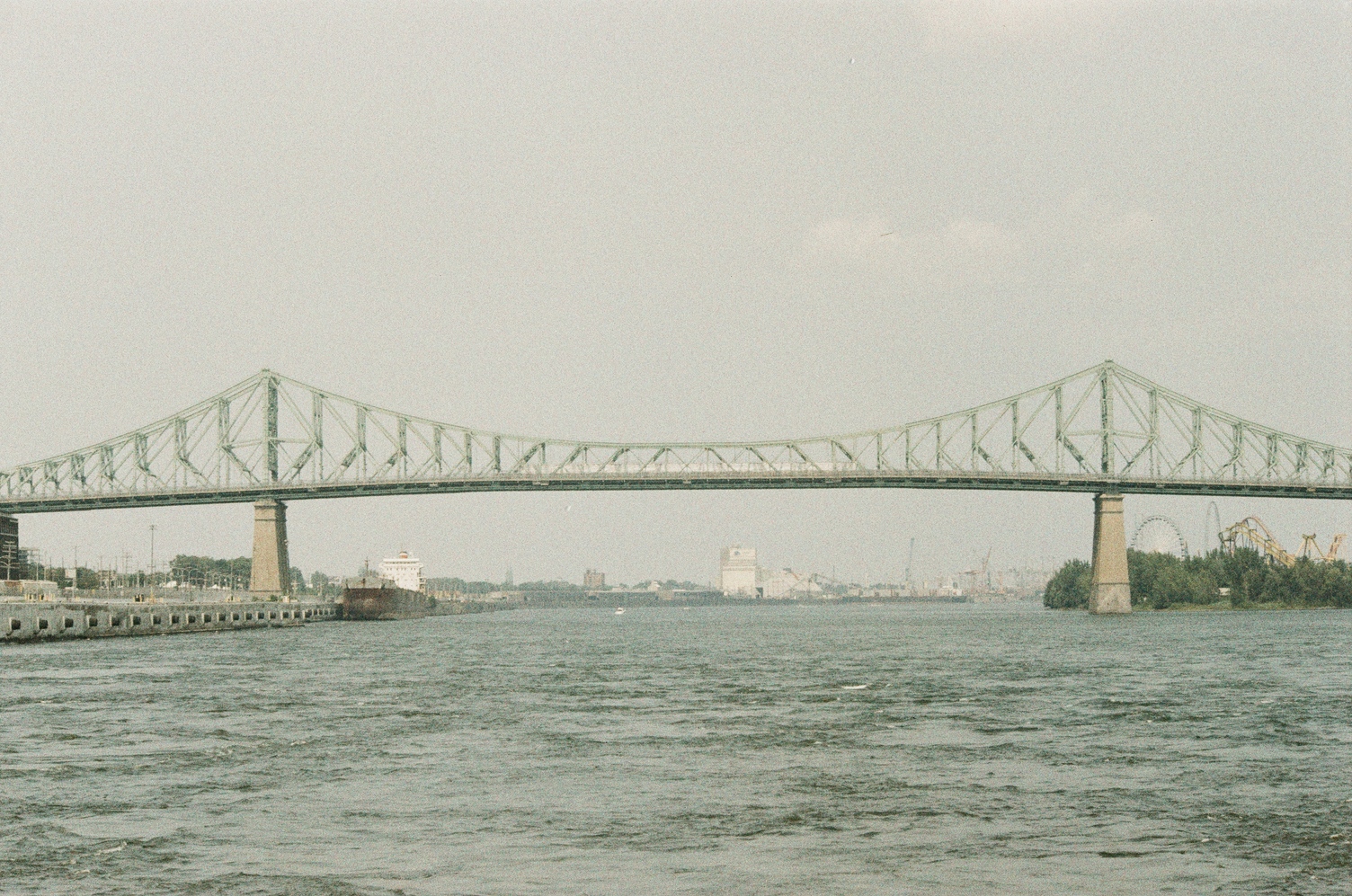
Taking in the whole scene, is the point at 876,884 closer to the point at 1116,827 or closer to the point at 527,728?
the point at 1116,827

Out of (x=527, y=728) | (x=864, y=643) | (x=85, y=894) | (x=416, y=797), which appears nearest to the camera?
(x=85, y=894)

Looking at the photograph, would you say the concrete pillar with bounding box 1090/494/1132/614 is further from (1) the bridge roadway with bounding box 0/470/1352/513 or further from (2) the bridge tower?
(2) the bridge tower

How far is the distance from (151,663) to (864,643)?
4273cm

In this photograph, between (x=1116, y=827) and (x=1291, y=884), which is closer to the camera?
(x=1291, y=884)

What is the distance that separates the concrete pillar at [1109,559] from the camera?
151125mm

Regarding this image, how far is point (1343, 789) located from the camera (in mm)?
25391

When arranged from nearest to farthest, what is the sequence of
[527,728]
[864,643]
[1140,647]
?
1. [527,728]
2. [1140,647]
3. [864,643]

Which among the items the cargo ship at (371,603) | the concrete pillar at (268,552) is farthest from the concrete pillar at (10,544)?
the cargo ship at (371,603)

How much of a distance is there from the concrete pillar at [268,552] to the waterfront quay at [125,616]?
7.15 ft

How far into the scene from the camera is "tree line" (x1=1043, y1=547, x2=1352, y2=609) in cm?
17325

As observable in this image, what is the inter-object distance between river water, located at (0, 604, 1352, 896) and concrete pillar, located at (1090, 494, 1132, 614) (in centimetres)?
9900

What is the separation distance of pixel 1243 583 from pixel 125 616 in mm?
135136

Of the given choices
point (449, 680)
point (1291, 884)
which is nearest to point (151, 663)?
point (449, 680)

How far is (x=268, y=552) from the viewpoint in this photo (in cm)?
15300
